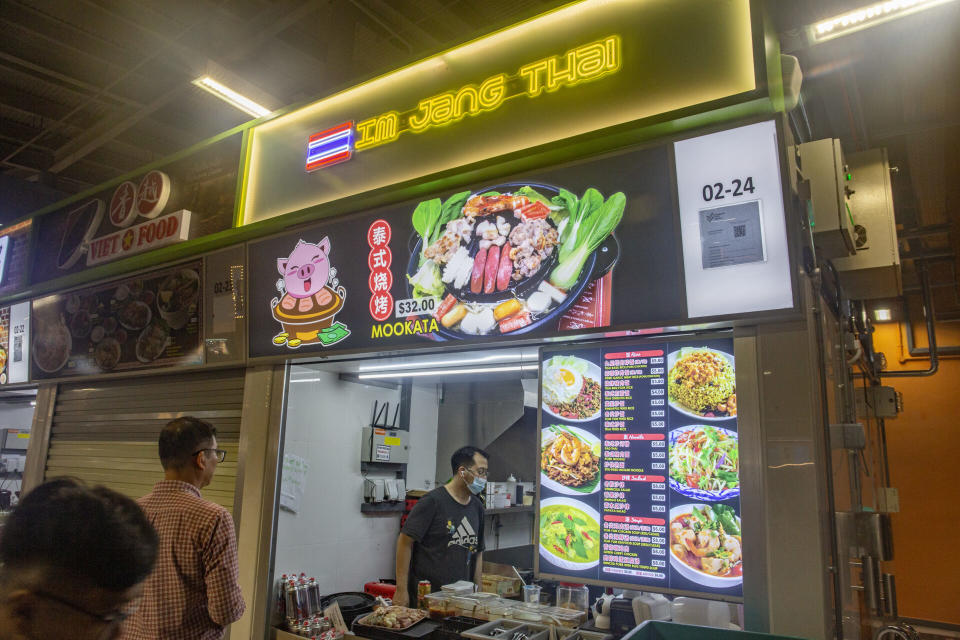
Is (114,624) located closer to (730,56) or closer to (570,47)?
(730,56)

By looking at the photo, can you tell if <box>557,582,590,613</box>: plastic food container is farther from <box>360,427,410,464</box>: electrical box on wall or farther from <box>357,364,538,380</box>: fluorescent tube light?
<box>360,427,410,464</box>: electrical box on wall

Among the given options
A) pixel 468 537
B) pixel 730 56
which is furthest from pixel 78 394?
pixel 730 56

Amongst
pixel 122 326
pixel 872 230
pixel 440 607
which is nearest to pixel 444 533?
pixel 440 607

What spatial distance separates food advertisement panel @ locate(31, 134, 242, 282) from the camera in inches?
203

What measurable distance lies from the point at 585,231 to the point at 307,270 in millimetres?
2071

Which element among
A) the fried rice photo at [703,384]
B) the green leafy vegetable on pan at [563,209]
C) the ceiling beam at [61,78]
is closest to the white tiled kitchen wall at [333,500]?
the green leafy vegetable on pan at [563,209]

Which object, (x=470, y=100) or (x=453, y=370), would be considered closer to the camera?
(x=470, y=100)

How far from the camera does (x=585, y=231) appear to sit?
10.4 feet

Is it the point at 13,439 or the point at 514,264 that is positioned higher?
the point at 514,264

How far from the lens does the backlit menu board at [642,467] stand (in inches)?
115

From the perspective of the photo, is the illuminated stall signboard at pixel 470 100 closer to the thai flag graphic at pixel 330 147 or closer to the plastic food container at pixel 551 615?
the thai flag graphic at pixel 330 147

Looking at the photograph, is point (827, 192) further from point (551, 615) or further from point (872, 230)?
point (551, 615)

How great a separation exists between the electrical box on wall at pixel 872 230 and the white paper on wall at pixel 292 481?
170 inches

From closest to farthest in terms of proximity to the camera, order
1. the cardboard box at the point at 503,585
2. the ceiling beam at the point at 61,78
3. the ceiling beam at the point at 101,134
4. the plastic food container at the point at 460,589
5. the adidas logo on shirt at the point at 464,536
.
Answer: the plastic food container at the point at 460,589, the cardboard box at the point at 503,585, the adidas logo on shirt at the point at 464,536, the ceiling beam at the point at 61,78, the ceiling beam at the point at 101,134
